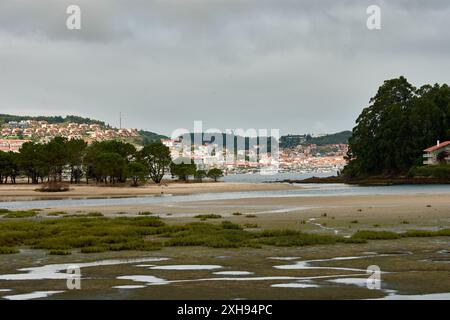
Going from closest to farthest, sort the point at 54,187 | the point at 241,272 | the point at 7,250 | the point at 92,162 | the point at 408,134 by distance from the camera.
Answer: the point at 241,272 → the point at 7,250 → the point at 54,187 → the point at 92,162 → the point at 408,134

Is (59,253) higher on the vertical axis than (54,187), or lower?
lower

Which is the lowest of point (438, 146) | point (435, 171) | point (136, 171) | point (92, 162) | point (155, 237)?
point (155, 237)

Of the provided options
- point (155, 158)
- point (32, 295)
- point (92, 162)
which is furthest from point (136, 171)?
point (32, 295)

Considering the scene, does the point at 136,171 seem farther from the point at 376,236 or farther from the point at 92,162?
the point at 376,236

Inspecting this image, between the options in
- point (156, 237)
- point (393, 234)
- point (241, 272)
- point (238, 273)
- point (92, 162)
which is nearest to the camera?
point (238, 273)

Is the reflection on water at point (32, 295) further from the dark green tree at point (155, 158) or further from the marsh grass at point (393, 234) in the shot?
the dark green tree at point (155, 158)

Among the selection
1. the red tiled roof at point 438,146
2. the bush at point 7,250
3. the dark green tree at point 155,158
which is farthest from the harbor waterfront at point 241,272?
the red tiled roof at point 438,146

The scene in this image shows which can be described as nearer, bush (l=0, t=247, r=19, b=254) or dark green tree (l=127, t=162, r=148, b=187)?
bush (l=0, t=247, r=19, b=254)

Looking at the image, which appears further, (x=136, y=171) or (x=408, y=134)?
(x=408, y=134)

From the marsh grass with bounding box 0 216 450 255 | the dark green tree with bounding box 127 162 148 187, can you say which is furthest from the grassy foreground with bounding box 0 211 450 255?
the dark green tree with bounding box 127 162 148 187

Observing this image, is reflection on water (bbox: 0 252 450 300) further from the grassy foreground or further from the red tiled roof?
the red tiled roof

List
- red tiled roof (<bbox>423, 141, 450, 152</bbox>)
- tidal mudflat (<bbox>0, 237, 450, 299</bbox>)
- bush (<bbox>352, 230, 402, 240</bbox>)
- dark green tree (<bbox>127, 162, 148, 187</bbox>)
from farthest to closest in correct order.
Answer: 1. red tiled roof (<bbox>423, 141, 450, 152</bbox>)
2. dark green tree (<bbox>127, 162, 148, 187</bbox>)
3. bush (<bbox>352, 230, 402, 240</bbox>)
4. tidal mudflat (<bbox>0, 237, 450, 299</bbox>)
